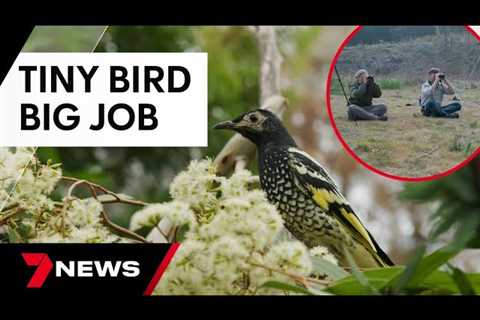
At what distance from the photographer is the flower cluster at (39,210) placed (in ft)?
5.23

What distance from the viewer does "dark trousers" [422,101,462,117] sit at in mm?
1687

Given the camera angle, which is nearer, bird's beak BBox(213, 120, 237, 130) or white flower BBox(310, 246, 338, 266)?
white flower BBox(310, 246, 338, 266)

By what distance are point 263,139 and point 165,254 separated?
0.33 m

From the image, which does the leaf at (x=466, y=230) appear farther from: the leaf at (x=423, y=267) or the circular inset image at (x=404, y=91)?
the circular inset image at (x=404, y=91)

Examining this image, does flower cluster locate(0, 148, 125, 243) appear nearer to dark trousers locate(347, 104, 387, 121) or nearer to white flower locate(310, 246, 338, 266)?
white flower locate(310, 246, 338, 266)

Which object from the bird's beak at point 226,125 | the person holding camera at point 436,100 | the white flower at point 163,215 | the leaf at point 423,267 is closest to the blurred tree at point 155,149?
the bird's beak at point 226,125

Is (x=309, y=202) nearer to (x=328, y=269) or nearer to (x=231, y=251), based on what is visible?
(x=328, y=269)

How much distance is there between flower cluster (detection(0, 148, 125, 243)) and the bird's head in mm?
343

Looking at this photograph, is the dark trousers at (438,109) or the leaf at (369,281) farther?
the dark trousers at (438,109)

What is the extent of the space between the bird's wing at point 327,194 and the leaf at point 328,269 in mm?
158

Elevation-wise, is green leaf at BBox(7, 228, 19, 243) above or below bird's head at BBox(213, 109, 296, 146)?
below

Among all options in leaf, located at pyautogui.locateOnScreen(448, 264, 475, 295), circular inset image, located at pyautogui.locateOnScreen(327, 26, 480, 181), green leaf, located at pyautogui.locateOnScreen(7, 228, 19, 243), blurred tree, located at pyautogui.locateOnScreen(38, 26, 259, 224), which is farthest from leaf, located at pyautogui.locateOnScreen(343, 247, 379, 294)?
green leaf, located at pyautogui.locateOnScreen(7, 228, 19, 243)

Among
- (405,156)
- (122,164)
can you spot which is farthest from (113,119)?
(405,156)

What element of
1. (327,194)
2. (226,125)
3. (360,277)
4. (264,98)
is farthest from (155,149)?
(360,277)
